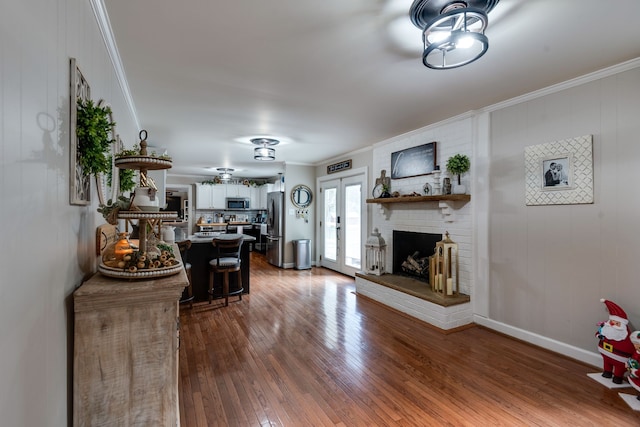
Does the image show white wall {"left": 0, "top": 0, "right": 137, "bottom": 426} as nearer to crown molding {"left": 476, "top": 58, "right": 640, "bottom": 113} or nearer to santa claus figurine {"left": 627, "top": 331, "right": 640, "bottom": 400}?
santa claus figurine {"left": 627, "top": 331, "right": 640, "bottom": 400}

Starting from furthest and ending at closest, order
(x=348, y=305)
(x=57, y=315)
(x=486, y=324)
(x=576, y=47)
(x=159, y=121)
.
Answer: (x=348, y=305)
(x=159, y=121)
(x=486, y=324)
(x=576, y=47)
(x=57, y=315)

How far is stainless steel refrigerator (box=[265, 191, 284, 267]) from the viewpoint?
6740mm

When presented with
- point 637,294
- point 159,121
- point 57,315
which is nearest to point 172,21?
point 57,315

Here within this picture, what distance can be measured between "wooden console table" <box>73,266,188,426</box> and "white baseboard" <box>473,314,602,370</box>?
3177 mm

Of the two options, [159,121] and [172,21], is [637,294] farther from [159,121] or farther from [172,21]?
[159,121]

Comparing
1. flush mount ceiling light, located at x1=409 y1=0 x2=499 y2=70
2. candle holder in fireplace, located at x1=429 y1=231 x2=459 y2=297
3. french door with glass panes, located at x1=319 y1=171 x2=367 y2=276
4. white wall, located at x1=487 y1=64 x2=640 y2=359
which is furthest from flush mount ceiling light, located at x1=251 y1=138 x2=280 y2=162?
flush mount ceiling light, located at x1=409 y1=0 x2=499 y2=70

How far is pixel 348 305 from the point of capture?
4.14 meters

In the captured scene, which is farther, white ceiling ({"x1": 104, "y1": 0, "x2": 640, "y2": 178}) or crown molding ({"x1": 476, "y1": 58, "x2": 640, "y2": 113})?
crown molding ({"x1": 476, "y1": 58, "x2": 640, "y2": 113})

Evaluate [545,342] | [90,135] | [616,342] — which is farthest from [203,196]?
[616,342]

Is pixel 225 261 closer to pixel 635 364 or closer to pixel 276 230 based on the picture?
pixel 276 230

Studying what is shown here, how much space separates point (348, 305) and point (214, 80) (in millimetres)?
3138

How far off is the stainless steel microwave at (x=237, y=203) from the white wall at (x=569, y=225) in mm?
7392

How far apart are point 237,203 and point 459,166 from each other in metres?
7.13

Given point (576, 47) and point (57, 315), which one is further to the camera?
point (576, 47)
